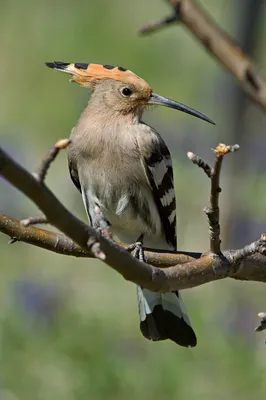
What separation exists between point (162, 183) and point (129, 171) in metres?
0.13

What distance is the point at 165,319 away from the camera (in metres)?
2.95

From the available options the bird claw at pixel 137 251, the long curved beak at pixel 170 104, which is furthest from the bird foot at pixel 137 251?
the long curved beak at pixel 170 104

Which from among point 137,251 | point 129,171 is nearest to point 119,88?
point 129,171

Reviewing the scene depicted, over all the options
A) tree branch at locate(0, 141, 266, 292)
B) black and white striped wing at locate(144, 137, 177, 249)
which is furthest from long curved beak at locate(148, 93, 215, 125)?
tree branch at locate(0, 141, 266, 292)

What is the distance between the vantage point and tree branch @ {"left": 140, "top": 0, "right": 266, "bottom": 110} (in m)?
1.98

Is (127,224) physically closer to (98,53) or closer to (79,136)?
(79,136)

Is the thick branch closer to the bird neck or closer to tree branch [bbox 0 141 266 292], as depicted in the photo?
tree branch [bbox 0 141 266 292]

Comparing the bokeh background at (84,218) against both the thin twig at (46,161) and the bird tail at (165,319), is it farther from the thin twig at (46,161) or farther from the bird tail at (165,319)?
the thin twig at (46,161)

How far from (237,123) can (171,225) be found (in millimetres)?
1464

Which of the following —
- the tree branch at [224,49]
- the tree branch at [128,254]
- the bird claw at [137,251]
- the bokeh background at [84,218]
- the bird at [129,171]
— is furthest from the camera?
the bokeh background at [84,218]

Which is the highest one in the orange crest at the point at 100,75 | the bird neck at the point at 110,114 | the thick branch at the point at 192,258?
the orange crest at the point at 100,75

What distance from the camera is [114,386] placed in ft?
10.8

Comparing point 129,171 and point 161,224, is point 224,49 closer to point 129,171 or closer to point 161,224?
point 129,171

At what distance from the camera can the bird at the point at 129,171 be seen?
296 centimetres
